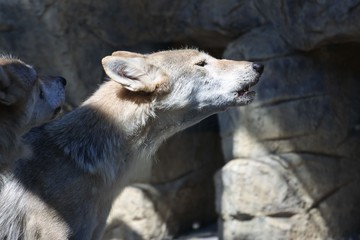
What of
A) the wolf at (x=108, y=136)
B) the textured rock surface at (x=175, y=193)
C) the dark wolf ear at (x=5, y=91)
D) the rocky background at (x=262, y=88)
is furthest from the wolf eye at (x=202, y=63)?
the textured rock surface at (x=175, y=193)

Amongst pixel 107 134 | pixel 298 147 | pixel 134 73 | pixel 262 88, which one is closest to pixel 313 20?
pixel 262 88

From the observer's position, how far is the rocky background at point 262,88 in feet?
24.6

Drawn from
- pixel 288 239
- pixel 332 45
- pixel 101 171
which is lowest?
pixel 288 239

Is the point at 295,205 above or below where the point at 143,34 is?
below

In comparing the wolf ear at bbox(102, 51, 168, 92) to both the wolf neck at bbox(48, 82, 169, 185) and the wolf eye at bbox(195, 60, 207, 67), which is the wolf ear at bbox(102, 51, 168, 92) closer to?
the wolf neck at bbox(48, 82, 169, 185)

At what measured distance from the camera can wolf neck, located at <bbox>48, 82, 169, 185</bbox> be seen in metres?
5.38

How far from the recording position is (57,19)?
25.9 ft

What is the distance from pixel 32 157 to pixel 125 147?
0.61 meters

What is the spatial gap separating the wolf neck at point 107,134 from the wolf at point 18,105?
24.1 inches

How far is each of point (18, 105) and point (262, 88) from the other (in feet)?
11.2

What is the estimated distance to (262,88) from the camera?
7.52 meters

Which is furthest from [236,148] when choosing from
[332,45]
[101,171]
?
[101,171]

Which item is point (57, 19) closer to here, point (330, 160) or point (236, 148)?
point (236, 148)

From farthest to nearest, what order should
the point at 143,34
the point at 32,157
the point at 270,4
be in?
the point at 143,34, the point at 270,4, the point at 32,157
